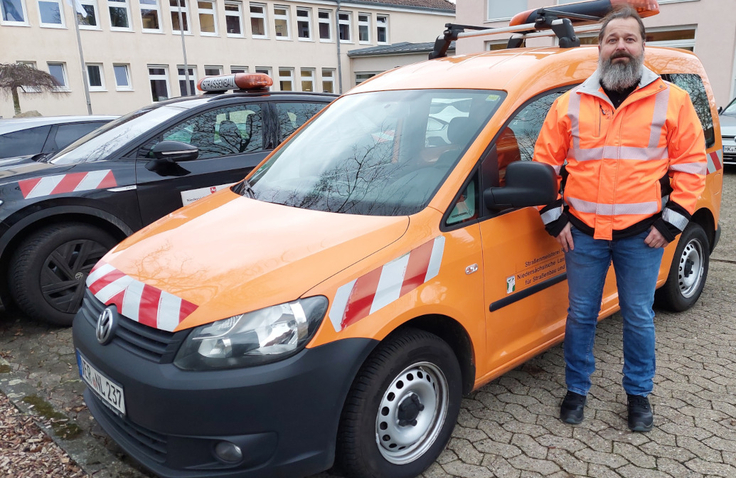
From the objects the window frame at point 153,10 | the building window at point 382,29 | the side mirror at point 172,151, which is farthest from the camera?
the building window at point 382,29

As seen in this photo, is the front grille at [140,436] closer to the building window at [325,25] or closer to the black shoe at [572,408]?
the black shoe at [572,408]

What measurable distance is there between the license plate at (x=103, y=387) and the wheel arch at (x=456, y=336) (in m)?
1.11

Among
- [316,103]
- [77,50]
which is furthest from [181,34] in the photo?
[316,103]

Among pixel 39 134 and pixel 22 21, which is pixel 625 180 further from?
pixel 22 21

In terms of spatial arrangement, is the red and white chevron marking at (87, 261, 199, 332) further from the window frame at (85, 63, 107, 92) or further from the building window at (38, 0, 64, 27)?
the building window at (38, 0, 64, 27)

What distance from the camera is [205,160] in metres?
4.75

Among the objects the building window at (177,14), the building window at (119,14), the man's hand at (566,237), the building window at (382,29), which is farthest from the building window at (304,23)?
the man's hand at (566,237)

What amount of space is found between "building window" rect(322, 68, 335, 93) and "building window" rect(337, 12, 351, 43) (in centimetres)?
227

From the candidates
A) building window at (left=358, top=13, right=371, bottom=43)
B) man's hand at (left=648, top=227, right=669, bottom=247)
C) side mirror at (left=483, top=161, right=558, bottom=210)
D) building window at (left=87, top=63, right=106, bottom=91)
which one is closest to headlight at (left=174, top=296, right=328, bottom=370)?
side mirror at (left=483, top=161, right=558, bottom=210)

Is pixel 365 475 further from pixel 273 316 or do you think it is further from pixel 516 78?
pixel 516 78

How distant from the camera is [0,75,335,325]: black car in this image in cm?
399

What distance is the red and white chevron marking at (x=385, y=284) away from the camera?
2.05m

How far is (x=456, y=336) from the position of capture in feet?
8.29

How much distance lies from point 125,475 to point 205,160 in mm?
2773
